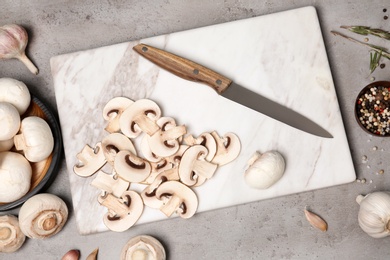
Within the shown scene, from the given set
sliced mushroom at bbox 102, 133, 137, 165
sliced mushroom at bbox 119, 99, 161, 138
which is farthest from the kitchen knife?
sliced mushroom at bbox 102, 133, 137, 165

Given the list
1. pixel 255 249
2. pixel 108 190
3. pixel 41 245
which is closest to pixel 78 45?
pixel 108 190

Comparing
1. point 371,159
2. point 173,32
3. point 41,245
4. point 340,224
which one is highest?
point 173,32

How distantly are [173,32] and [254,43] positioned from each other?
0.70 feet

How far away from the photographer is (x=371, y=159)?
1.31 meters

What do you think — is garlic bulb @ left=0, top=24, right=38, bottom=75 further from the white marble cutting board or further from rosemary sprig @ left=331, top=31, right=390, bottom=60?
rosemary sprig @ left=331, top=31, right=390, bottom=60

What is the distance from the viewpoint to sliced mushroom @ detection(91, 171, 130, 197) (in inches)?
48.8

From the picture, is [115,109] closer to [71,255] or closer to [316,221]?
[71,255]

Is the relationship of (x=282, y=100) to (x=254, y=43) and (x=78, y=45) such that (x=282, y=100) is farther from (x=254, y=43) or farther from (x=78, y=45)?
(x=78, y=45)

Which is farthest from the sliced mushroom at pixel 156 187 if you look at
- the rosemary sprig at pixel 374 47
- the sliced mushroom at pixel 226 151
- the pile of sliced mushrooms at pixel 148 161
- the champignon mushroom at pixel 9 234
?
the rosemary sprig at pixel 374 47

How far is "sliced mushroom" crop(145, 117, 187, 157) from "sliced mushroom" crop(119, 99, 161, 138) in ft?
0.05

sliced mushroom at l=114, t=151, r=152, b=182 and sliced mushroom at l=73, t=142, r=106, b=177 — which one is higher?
sliced mushroom at l=114, t=151, r=152, b=182

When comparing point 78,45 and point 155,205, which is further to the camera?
point 78,45

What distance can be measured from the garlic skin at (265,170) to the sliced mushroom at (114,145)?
0.29 metres

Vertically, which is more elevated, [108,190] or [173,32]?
[173,32]
